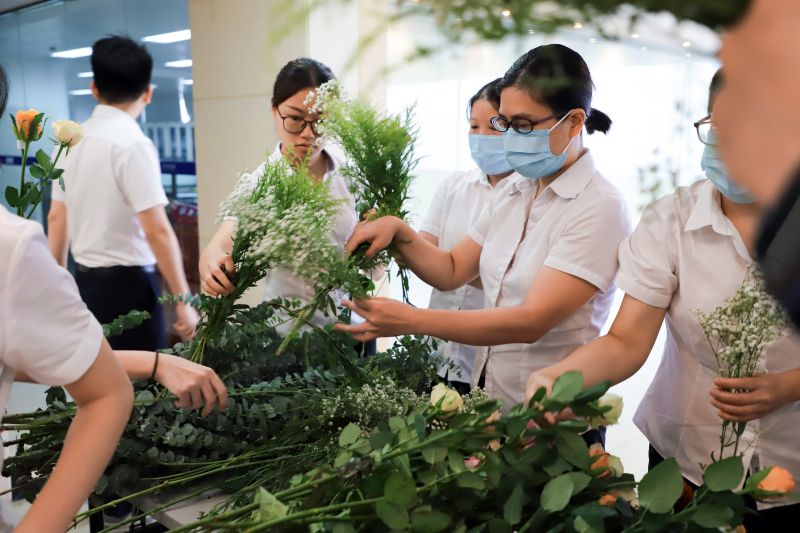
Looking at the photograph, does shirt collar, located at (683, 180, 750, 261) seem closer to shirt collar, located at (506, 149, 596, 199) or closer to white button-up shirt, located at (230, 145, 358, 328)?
shirt collar, located at (506, 149, 596, 199)

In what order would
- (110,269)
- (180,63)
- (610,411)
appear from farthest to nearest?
1. (180,63)
2. (110,269)
3. (610,411)

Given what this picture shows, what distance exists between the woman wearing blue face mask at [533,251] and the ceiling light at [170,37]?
148 inches

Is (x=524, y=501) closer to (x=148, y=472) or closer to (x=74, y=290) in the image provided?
(x=74, y=290)

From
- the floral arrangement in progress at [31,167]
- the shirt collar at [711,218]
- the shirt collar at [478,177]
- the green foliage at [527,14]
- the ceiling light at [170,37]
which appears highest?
the ceiling light at [170,37]

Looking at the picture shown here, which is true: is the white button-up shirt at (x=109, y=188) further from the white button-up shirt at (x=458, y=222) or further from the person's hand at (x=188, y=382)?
the person's hand at (x=188, y=382)

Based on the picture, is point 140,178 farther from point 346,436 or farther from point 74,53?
point 74,53

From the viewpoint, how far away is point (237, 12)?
141 inches

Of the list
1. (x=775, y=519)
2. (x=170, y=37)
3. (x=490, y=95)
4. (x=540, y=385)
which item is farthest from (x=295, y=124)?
(x=170, y=37)

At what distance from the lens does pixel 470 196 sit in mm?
2312

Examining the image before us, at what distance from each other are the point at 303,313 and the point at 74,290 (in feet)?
1.62

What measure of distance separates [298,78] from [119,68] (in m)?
1.14

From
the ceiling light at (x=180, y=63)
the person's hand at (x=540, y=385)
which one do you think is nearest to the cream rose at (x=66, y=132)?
the person's hand at (x=540, y=385)

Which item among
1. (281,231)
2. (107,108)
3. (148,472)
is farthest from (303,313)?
(107,108)

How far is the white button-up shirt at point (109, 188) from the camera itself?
9.11ft
